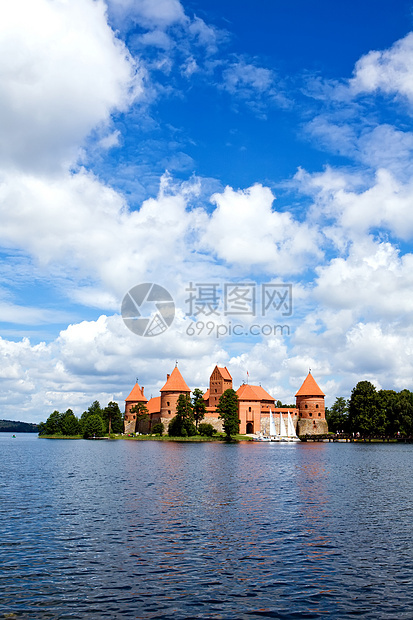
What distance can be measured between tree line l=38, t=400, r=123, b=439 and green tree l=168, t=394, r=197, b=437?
26.1 m

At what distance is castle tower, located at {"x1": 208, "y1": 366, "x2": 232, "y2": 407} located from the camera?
5197 inches

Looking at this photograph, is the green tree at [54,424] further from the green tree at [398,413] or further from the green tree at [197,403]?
the green tree at [398,413]

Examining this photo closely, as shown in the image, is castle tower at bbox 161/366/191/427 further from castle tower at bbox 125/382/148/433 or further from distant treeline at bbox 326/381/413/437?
distant treeline at bbox 326/381/413/437

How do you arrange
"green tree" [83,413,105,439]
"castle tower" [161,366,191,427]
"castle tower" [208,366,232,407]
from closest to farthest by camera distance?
"castle tower" [161,366,191,427] < "green tree" [83,413,105,439] < "castle tower" [208,366,232,407]

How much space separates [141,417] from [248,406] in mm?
25170

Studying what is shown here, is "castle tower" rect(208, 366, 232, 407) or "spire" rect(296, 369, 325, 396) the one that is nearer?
"spire" rect(296, 369, 325, 396)

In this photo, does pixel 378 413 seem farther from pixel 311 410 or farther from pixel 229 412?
pixel 229 412

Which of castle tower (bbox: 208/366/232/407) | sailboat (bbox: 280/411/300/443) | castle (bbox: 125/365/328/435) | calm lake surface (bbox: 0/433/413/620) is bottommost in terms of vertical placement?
calm lake surface (bbox: 0/433/413/620)

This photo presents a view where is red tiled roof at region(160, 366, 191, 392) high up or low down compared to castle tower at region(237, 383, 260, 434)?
up

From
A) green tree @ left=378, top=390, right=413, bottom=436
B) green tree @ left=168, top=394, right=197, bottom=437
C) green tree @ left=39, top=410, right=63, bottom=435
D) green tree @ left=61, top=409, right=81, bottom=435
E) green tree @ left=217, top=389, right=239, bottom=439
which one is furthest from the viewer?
green tree @ left=39, top=410, right=63, bottom=435

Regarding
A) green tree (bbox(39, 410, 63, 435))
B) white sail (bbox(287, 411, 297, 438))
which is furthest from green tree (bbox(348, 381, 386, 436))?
green tree (bbox(39, 410, 63, 435))

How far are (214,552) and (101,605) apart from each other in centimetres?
518

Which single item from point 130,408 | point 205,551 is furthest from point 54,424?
point 205,551

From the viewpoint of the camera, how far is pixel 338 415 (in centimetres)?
12738
